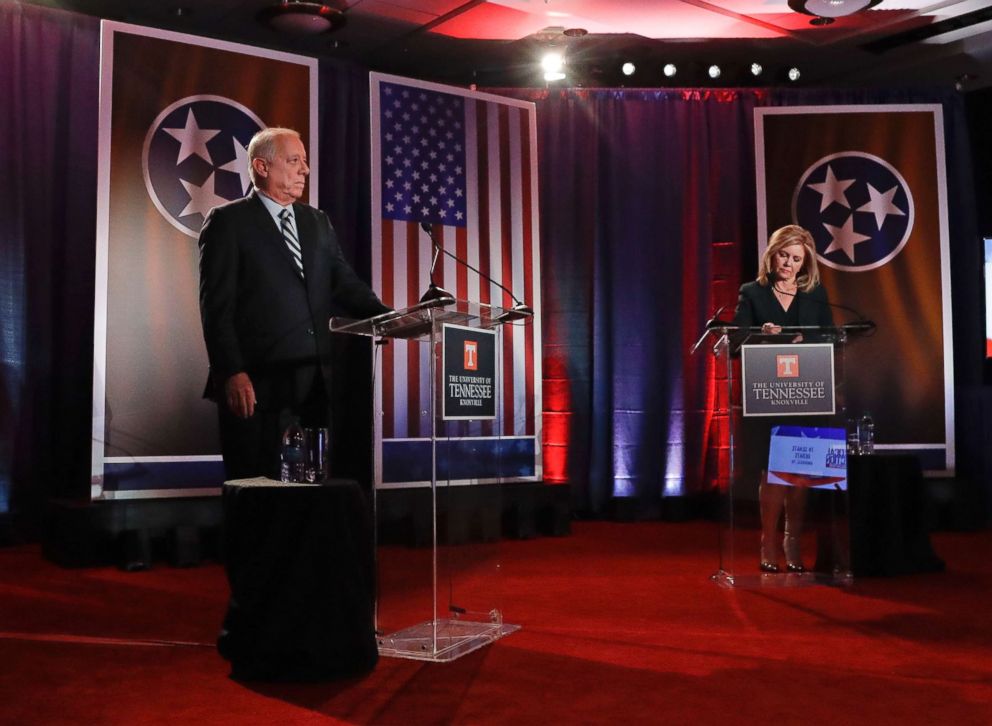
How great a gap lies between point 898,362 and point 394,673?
17.3 ft

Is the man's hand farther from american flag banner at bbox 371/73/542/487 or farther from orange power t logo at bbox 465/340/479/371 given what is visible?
american flag banner at bbox 371/73/542/487

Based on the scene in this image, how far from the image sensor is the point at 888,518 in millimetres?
4641

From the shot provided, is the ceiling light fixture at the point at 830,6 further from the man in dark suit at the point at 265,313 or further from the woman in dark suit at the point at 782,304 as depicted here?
the man in dark suit at the point at 265,313

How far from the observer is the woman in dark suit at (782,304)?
14.4ft

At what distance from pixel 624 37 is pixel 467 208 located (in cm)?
176

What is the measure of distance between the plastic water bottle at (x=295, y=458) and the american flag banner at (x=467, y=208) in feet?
9.23

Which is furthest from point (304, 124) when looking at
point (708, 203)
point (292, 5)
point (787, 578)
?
point (787, 578)

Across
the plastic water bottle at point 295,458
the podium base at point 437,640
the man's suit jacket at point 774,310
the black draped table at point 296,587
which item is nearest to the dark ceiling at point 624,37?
the man's suit jacket at point 774,310

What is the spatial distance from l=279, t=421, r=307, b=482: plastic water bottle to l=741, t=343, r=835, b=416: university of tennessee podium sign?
2.10 metres

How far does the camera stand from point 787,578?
4.37 m

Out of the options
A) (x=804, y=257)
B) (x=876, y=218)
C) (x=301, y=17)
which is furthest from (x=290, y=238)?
(x=876, y=218)

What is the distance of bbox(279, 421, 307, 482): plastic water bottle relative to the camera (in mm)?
3027

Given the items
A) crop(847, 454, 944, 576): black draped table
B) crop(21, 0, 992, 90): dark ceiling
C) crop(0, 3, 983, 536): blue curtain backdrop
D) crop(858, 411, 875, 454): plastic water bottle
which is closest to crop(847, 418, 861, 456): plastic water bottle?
crop(858, 411, 875, 454): plastic water bottle

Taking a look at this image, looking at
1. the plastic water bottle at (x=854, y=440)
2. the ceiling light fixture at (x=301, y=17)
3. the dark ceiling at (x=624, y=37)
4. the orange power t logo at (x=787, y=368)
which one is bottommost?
the plastic water bottle at (x=854, y=440)
